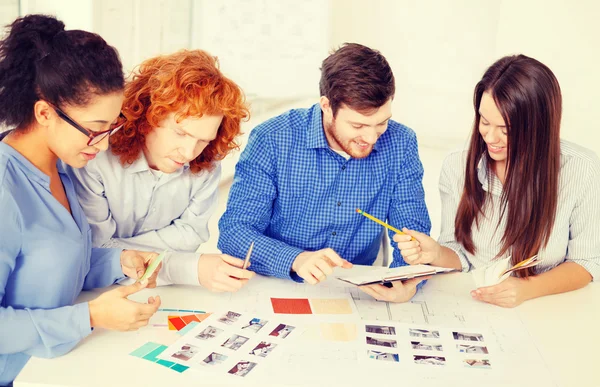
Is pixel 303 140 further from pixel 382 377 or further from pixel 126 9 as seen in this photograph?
pixel 126 9

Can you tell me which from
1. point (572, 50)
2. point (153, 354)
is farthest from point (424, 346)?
point (572, 50)

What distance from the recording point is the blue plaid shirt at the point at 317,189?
2324 millimetres

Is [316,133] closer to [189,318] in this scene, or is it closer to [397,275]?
[397,275]

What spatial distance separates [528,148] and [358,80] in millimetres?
585

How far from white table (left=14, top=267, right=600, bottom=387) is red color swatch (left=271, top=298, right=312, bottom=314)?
90 mm

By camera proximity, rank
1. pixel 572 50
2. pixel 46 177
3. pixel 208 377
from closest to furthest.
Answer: pixel 208 377
pixel 46 177
pixel 572 50

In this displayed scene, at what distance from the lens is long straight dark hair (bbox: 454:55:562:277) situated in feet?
6.97

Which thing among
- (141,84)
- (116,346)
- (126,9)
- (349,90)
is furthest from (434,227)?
(116,346)

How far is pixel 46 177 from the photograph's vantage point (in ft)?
5.22

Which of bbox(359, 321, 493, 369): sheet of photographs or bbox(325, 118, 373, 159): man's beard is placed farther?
bbox(325, 118, 373, 159): man's beard

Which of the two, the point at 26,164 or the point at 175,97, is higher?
the point at 175,97

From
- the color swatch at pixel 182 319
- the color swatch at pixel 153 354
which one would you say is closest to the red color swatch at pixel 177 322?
the color swatch at pixel 182 319

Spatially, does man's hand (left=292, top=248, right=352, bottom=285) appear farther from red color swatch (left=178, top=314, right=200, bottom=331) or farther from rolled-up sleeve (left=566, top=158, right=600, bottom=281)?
rolled-up sleeve (left=566, top=158, right=600, bottom=281)

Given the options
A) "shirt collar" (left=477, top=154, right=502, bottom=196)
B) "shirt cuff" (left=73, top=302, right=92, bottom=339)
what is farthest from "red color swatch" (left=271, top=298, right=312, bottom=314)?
"shirt collar" (left=477, top=154, right=502, bottom=196)
